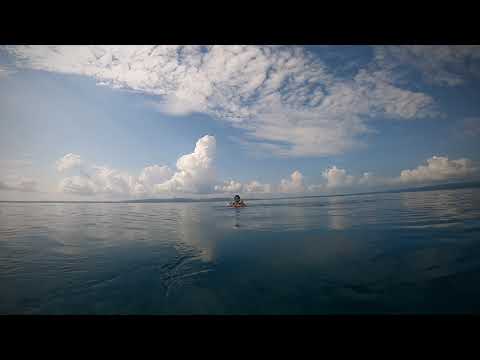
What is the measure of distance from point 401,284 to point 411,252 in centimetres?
278
